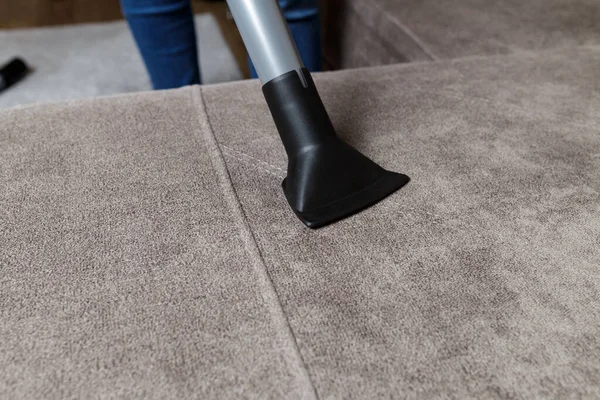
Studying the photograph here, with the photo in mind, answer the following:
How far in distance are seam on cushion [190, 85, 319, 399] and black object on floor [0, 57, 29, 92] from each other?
46.2 inches

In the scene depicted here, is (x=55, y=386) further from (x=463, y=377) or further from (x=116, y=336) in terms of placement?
(x=463, y=377)

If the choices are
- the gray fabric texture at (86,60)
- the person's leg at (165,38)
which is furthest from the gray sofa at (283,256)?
the gray fabric texture at (86,60)

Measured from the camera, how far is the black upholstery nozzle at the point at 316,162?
0.60m

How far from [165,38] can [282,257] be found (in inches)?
27.4

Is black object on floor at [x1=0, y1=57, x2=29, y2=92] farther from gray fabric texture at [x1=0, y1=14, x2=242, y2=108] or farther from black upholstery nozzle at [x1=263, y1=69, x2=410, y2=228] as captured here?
black upholstery nozzle at [x1=263, y1=69, x2=410, y2=228]

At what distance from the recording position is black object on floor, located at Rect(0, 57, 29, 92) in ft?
5.42

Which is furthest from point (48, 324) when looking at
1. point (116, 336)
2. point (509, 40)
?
point (509, 40)

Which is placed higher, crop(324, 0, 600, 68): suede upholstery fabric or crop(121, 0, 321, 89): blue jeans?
crop(121, 0, 321, 89): blue jeans

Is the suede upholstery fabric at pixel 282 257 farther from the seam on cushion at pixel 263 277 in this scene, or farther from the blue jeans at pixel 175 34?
the blue jeans at pixel 175 34

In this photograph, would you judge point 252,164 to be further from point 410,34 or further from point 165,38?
point 410,34

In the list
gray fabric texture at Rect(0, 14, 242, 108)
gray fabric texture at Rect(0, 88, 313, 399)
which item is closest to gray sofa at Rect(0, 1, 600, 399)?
gray fabric texture at Rect(0, 88, 313, 399)

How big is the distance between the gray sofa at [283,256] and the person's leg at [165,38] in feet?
0.99

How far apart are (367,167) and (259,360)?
28cm

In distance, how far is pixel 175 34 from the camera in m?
1.09
